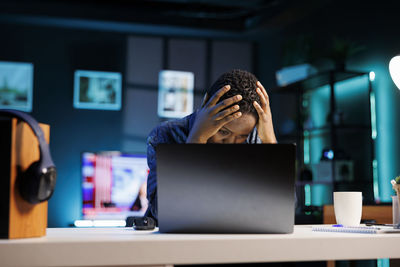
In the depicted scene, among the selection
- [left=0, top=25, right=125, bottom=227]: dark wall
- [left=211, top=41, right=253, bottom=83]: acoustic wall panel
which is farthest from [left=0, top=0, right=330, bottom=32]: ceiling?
Answer: [left=0, top=25, right=125, bottom=227]: dark wall

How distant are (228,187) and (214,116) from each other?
20.1 inches

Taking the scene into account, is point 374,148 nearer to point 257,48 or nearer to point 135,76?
point 257,48

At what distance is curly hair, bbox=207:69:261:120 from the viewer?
4.78 ft

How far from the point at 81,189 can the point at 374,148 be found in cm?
305

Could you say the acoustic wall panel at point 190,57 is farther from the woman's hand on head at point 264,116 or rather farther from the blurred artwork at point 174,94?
the woman's hand on head at point 264,116

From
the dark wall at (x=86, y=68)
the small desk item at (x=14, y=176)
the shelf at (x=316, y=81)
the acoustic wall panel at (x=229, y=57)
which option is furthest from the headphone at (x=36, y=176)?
the acoustic wall panel at (x=229, y=57)

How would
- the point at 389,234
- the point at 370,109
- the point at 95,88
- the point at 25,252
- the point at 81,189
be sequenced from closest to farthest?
the point at 25,252 < the point at 389,234 < the point at 370,109 < the point at 81,189 < the point at 95,88

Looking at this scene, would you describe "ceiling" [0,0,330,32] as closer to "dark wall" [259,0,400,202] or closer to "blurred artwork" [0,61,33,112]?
"dark wall" [259,0,400,202]

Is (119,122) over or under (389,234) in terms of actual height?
over

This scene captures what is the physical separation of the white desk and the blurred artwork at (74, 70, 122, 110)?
467 centimetres

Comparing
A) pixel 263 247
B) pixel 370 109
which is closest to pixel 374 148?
pixel 370 109

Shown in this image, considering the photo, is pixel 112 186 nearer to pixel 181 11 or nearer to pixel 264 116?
pixel 181 11

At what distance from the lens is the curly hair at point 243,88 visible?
146 centimetres

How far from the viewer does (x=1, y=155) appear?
85 cm
